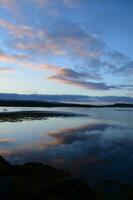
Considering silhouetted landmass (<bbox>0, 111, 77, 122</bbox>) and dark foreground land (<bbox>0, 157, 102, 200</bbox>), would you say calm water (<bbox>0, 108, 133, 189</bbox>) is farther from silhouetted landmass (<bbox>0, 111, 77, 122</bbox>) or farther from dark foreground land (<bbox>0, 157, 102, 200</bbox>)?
silhouetted landmass (<bbox>0, 111, 77, 122</bbox>)

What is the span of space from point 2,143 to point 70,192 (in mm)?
14055

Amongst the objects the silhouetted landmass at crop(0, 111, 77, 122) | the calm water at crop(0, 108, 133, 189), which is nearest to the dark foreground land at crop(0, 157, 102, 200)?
the calm water at crop(0, 108, 133, 189)

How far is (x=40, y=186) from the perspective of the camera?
10586mm

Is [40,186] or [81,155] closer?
[40,186]

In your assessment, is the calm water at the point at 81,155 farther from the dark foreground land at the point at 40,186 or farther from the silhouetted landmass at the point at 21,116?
the silhouetted landmass at the point at 21,116

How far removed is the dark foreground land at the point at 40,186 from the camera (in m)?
Result: 8.69

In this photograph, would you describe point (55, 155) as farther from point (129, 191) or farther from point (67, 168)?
point (129, 191)

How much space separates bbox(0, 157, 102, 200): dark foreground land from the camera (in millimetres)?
8688

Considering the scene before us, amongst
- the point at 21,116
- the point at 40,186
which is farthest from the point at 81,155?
the point at 21,116

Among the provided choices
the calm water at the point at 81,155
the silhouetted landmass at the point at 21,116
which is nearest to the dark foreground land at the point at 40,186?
the calm water at the point at 81,155

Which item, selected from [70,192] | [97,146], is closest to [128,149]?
[97,146]

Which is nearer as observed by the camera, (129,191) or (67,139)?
(129,191)

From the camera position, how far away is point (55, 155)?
18719mm

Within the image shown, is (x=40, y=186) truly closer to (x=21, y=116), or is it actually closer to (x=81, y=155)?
(x=81, y=155)
